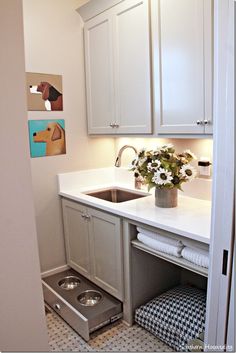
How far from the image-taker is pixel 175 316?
1900 millimetres

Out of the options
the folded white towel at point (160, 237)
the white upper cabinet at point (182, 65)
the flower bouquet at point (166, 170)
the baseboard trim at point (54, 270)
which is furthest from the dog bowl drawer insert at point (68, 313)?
the white upper cabinet at point (182, 65)

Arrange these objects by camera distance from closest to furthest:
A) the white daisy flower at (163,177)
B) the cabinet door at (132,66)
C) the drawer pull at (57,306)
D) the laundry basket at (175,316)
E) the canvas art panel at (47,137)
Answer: the laundry basket at (175,316) → the white daisy flower at (163,177) → the cabinet door at (132,66) → the drawer pull at (57,306) → the canvas art panel at (47,137)

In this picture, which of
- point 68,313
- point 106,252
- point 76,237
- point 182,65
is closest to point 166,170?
point 182,65

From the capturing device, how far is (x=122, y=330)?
2066 mm

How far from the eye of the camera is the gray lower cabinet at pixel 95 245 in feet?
6.91

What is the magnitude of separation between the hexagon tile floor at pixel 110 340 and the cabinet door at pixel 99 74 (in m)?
1.56

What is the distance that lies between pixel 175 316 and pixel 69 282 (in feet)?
3.48

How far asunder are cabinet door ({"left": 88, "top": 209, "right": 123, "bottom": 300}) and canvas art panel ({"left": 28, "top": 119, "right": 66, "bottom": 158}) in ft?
2.33

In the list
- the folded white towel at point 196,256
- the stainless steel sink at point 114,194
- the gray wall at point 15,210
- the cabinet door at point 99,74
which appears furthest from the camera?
the stainless steel sink at point 114,194

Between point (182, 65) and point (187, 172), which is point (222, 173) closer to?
point (187, 172)

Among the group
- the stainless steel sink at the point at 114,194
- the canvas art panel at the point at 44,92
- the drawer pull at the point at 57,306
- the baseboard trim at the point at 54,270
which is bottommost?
the drawer pull at the point at 57,306

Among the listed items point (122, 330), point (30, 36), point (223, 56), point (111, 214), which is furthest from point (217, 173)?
point (30, 36)

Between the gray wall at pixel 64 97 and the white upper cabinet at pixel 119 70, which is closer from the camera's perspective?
the white upper cabinet at pixel 119 70

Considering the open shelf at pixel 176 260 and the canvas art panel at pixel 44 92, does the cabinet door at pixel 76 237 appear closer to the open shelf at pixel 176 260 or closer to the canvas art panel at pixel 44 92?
the open shelf at pixel 176 260
